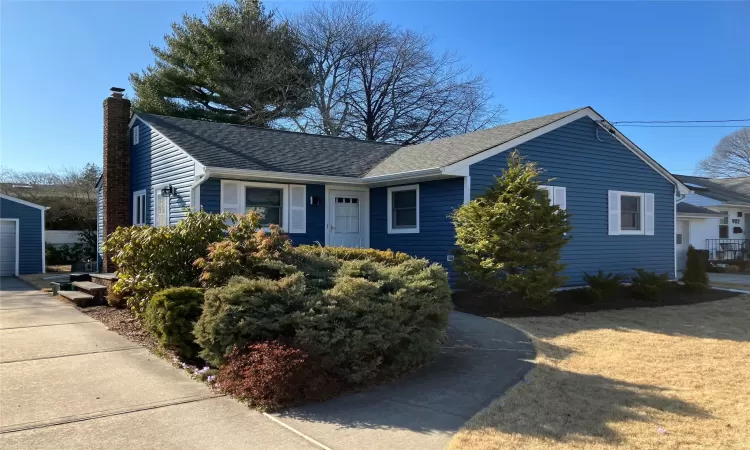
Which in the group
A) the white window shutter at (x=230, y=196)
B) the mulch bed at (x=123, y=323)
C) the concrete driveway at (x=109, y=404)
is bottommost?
the concrete driveway at (x=109, y=404)

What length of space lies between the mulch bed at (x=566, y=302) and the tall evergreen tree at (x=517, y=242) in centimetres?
26

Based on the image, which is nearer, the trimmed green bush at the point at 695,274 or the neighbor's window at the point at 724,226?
the trimmed green bush at the point at 695,274

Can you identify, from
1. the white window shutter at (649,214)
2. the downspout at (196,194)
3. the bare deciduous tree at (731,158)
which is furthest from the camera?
the bare deciduous tree at (731,158)

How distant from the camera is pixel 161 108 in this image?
25.4 metres

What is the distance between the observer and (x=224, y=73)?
2538 centimetres

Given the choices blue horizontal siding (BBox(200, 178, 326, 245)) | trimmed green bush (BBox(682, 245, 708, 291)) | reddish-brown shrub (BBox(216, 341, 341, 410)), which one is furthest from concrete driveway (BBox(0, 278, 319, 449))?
trimmed green bush (BBox(682, 245, 708, 291))

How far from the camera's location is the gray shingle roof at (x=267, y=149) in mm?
12289

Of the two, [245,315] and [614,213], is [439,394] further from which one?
[614,213]

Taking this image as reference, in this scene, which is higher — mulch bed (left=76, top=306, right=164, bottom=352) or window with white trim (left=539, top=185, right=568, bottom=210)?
window with white trim (left=539, top=185, right=568, bottom=210)

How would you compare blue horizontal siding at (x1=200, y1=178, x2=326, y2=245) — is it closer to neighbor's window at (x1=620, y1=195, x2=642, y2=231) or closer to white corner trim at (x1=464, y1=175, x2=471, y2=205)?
white corner trim at (x1=464, y1=175, x2=471, y2=205)

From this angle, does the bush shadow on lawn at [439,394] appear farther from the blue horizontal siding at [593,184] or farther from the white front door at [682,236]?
the white front door at [682,236]

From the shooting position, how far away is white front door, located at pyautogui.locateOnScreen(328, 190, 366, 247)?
13680 millimetres

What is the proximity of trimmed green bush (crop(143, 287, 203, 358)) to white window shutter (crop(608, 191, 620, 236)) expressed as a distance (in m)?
11.4

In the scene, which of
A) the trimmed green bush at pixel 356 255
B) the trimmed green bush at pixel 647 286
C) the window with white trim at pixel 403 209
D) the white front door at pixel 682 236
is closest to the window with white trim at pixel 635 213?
the trimmed green bush at pixel 647 286
